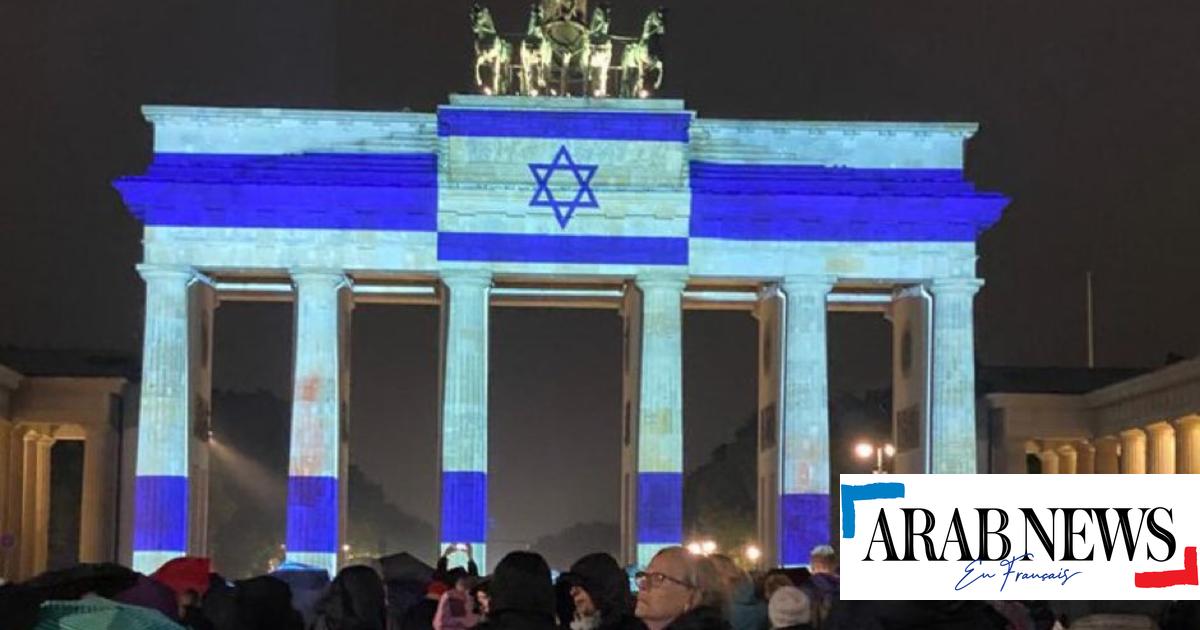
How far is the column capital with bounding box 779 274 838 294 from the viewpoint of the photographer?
70.5 meters

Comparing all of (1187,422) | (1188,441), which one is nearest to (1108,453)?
(1188,441)

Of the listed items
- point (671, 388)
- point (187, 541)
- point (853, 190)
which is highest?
point (853, 190)

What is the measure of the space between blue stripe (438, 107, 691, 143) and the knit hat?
5826cm

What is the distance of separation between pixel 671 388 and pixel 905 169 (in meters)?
11.7

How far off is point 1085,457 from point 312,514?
124ft

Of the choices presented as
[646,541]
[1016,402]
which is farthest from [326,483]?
[1016,402]

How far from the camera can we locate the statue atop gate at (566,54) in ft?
233

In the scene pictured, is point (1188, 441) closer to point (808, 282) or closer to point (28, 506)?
point (808, 282)

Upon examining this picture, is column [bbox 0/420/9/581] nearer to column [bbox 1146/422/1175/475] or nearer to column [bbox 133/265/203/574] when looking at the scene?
column [bbox 133/265/203/574]

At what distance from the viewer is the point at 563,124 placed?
69688 millimetres

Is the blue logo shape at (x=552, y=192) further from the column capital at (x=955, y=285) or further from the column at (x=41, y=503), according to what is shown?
the column at (x=41, y=503)

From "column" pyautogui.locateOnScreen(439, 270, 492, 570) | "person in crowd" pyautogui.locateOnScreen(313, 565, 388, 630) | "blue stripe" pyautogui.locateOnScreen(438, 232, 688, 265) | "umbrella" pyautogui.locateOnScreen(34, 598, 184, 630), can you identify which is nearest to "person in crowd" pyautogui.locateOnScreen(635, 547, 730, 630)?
"person in crowd" pyautogui.locateOnScreen(313, 565, 388, 630)

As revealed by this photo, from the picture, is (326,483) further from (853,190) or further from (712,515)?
(712,515)

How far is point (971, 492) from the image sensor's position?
9.50m
